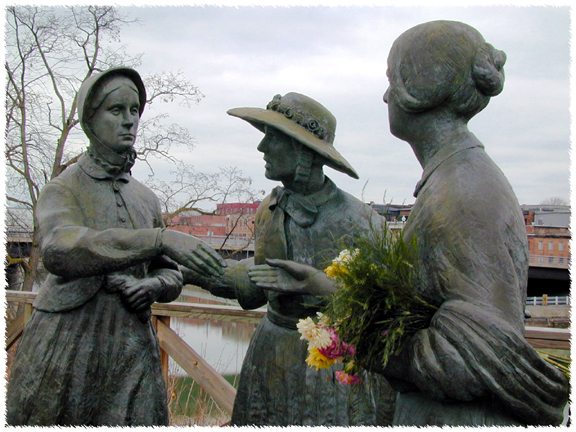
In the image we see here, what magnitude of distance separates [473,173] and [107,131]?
2.19 meters

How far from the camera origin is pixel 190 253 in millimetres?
2822

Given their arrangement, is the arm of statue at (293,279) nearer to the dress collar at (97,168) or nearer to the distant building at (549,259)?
the dress collar at (97,168)

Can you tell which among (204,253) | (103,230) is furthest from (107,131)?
(204,253)

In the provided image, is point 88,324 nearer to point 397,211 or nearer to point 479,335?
point 397,211

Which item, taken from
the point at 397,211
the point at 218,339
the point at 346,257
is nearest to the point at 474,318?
the point at 346,257

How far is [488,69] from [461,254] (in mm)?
622

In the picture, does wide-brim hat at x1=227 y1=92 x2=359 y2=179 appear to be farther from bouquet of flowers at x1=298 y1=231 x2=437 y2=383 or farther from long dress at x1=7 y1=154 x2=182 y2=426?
bouquet of flowers at x1=298 y1=231 x2=437 y2=383

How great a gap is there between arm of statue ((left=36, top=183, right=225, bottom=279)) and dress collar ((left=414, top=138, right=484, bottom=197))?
138 cm

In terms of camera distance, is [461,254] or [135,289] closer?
[461,254]

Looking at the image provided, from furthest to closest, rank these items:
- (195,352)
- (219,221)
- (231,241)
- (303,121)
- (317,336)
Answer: (231,241) < (219,221) < (195,352) < (303,121) < (317,336)

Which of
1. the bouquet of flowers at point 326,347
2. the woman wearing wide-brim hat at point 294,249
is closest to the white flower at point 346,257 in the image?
the bouquet of flowers at point 326,347

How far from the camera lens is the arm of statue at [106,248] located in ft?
9.21

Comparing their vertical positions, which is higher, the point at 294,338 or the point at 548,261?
the point at 548,261

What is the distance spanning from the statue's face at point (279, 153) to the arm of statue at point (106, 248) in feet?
1.89
